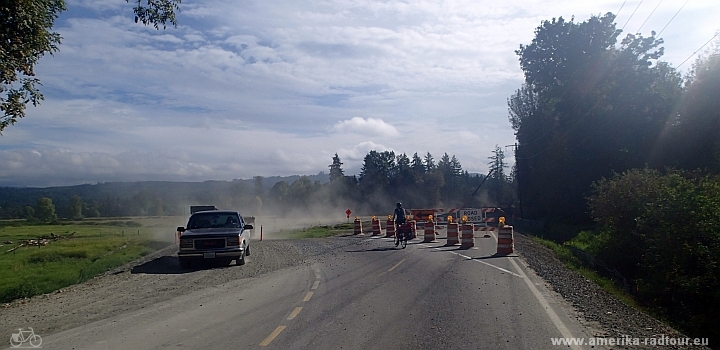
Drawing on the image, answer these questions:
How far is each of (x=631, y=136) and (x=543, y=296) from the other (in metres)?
39.9

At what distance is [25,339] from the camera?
30.2 ft

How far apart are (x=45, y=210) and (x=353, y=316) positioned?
95.1 m

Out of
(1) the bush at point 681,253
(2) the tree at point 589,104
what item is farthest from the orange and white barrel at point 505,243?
(2) the tree at point 589,104

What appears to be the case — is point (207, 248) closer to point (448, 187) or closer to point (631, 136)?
point (631, 136)

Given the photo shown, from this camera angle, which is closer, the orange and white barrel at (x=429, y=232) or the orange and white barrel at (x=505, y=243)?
the orange and white barrel at (x=505, y=243)

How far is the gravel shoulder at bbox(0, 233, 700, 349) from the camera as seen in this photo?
1003 cm

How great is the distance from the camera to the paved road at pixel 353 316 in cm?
848

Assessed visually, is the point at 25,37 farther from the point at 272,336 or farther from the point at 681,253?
the point at 681,253

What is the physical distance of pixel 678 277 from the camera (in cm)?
1537

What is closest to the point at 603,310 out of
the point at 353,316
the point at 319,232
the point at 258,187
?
the point at 353,316

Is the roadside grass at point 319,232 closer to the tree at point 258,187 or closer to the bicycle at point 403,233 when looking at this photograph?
the bicycle at point 403,233

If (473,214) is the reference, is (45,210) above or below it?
above

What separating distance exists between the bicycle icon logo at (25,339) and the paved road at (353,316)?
0.20 m

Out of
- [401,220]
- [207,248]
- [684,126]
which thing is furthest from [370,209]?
[207,248]
